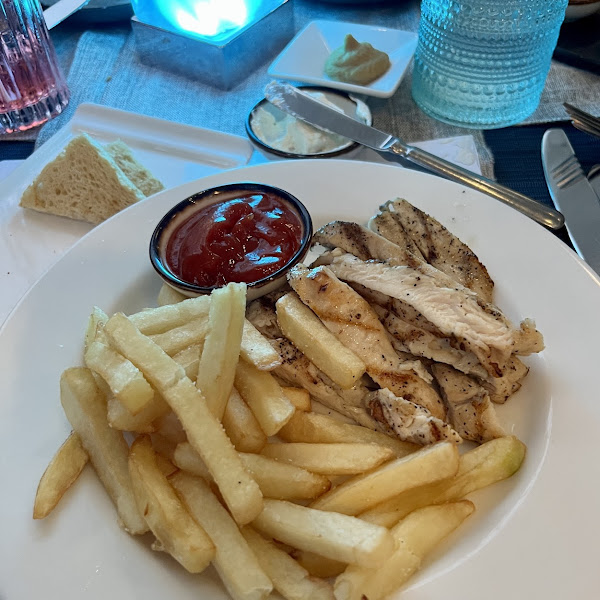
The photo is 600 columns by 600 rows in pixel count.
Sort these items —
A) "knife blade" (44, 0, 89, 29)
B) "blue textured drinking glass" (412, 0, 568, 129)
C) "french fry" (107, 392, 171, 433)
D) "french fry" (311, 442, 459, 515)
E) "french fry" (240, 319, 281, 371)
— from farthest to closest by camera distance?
1. "knife blade" (44, 0, 89, 29)
2. "blue textured drinking glass" (412, 0, 568, 129)
3. "french fry" (240, 319, 281, 371)
4. "french fry" (107, 392, 171, 433)
5. "french fry" (311, 442, 459, 515)

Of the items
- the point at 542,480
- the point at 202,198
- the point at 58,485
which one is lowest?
the point at 542,480

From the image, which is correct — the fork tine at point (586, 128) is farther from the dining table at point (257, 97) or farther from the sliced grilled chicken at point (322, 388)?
the sliced grilled chicken at point (322, 388)

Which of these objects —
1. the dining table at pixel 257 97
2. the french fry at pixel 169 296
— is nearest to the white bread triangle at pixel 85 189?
the dining table at pixel 257 97

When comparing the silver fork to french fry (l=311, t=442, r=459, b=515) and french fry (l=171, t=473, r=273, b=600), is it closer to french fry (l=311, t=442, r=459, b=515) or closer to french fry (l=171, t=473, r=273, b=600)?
french fry (l=311, t=442, r=459, b=515)

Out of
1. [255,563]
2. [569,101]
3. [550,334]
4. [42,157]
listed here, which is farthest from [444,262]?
[42,157]

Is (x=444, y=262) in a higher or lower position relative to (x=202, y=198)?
lower

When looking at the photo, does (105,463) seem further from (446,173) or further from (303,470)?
(446,173)

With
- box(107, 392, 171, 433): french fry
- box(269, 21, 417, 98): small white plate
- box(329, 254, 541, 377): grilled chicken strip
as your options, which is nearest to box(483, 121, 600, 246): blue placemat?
box(269, 21, 417, 98): small white plate
